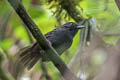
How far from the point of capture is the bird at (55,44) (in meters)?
2.67

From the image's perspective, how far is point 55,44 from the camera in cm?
296

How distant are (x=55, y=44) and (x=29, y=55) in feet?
1.09

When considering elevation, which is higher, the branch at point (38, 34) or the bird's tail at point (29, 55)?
the branch at point (38, 34)

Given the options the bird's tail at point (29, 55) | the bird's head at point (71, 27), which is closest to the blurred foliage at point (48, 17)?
the bird's head at point (71, 27)

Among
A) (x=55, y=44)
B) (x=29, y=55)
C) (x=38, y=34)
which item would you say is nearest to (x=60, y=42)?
(x=55, y=44)

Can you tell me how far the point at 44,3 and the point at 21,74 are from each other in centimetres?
79

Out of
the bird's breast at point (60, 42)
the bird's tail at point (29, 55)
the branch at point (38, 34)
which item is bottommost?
the bird's breast at point (60, 42)

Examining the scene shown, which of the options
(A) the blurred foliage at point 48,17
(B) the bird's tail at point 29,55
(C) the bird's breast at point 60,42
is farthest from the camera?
(C) the bird's breast at point 60,42

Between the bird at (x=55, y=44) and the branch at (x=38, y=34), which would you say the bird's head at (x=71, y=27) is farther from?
the branch at (x=38, y=34)

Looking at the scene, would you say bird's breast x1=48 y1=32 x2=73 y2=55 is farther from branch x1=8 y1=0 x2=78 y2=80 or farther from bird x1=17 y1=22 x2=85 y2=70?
branch x1=8 y1=0 x2=78 y2=80

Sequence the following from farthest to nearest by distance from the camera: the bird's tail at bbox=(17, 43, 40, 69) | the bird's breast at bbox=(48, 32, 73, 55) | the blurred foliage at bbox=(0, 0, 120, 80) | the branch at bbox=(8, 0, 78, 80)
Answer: the bird's breast at bbox=(48, 32, 73, 55), the bird's tail at bbox=(17, 43, 40, 69), the blurred foliage at bbox=(0, 0, 120, 80), the branch at bbox=(8, 0, 78, 80)

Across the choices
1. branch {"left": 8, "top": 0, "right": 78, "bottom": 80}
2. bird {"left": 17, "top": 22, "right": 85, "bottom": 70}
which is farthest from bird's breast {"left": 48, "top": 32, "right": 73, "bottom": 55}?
branch {"left": 8, "top": 0, "right": 78, "bottom": 80}

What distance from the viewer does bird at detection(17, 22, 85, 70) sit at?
8.76 feet

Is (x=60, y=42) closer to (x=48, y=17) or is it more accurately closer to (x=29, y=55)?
(x=48, y=17)
